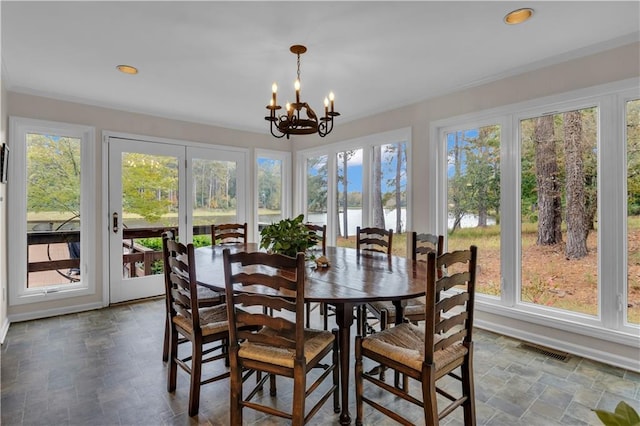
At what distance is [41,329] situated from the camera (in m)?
3.30

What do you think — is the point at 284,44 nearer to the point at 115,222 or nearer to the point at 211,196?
the point at 211,196

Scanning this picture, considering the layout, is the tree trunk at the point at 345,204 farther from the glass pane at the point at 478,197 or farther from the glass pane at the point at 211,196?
the glass pane at the point at 211,196

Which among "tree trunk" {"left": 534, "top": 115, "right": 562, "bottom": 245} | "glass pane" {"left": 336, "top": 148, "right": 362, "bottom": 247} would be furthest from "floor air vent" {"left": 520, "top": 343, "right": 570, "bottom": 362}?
"glass pane" {"left": 336, "top": 148, "right": 362, "bottom": 247}

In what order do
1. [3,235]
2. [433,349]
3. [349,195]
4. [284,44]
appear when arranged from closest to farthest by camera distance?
[433,349], [284,44], [3,235], [349,195]

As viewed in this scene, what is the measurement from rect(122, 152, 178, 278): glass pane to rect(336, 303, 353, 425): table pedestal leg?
3.40 m

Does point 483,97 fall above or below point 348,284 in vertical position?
above

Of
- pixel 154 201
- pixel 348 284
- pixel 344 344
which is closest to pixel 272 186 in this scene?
pixel 154 201

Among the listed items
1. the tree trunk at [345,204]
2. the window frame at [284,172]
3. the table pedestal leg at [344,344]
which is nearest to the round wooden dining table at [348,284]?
the table pedestal leg at [344,344]

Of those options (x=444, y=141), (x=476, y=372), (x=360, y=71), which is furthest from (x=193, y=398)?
(x=444, y=141)

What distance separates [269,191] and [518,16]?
4.04 meters

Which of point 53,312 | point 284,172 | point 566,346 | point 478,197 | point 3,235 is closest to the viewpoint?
point 566,346

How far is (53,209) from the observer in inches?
147

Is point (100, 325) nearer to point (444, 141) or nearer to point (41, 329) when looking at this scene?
point (41, 329)

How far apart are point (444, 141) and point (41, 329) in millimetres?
4551
